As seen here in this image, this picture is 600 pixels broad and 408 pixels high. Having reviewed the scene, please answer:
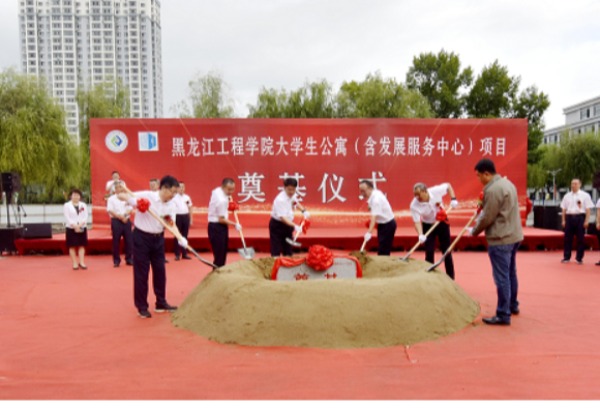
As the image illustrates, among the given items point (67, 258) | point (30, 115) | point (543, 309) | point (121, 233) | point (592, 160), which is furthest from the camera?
point (592, 160)

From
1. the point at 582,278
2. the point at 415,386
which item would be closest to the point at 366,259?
the point at 415,386

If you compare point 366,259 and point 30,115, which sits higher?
point 30,115

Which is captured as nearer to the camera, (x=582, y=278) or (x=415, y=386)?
(x=415, y=386)

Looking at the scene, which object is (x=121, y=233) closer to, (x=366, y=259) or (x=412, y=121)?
(x=366, y=259)

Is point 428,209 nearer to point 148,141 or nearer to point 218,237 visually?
point 218,237

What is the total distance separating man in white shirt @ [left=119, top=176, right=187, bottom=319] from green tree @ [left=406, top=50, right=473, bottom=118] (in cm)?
2227

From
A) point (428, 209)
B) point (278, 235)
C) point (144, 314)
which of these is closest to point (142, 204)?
point (144, 314)

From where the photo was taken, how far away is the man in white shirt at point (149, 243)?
4246mm

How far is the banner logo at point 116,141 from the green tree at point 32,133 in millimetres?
5324

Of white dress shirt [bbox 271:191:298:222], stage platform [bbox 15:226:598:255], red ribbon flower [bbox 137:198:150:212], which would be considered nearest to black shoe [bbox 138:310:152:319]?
red ribbon flower [bbox 137:198:150:212]

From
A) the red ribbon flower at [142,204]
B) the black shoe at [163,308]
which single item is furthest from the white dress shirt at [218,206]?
the black shoe at [163,308]

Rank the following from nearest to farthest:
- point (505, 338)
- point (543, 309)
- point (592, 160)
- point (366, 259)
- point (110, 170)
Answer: point (505, 338) → point (543, 309) → point (366, 259) → point (110, 170) → point (592, 160)

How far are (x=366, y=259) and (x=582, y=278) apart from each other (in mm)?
3290

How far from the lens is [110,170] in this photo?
1009 cm
